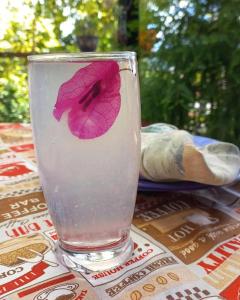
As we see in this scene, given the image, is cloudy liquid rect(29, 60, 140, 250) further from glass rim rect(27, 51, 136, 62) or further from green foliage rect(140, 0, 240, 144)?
green foliage rect(140, 0, 240, 144)

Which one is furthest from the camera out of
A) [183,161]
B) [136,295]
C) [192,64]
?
[192,64]

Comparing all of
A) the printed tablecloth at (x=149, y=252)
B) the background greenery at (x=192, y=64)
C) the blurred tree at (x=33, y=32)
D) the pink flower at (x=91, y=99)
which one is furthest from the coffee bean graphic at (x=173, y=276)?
the blurred tree at (x=33, y=32)

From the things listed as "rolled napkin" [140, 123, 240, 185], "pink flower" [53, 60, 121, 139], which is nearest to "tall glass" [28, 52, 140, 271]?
"pink flower" [53, 60, 121, 139]

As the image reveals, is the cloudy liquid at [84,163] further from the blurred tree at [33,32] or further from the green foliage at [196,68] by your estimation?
the blurred tree at [33,32]

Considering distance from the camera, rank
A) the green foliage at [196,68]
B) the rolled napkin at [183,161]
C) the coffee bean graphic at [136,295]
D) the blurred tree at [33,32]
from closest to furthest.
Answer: the coffee bean graphic at [136,295], the rolled napkin at [183,161], the green foliage at [196,68], the blurred tree at [33,32]

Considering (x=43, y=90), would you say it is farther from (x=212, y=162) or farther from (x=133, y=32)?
(x=133, y=32)

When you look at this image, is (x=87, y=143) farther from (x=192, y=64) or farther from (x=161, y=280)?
(x=192, y=64)

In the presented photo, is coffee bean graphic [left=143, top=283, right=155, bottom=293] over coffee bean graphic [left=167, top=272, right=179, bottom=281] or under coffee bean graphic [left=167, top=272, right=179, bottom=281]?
over

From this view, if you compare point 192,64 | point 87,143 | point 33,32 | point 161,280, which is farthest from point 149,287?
point 33,32
